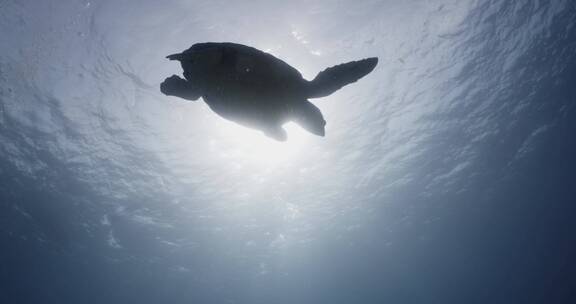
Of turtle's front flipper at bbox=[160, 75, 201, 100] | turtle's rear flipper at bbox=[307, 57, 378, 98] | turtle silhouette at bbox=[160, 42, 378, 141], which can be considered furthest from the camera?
turtle's front flipper at bbox=[160, 75, 201, 100]

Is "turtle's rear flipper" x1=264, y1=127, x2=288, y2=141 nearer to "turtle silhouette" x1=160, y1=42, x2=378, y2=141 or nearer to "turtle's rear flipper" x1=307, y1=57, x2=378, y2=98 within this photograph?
"turtle silhouette" x1=160, y1=42, x2=378, y2=141

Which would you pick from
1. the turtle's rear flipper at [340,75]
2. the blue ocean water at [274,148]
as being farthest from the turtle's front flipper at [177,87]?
the blue ocean water at [274,148]

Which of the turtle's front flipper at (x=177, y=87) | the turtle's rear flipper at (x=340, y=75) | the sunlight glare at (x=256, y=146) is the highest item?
the sunlight glare at (x=256, y=146)

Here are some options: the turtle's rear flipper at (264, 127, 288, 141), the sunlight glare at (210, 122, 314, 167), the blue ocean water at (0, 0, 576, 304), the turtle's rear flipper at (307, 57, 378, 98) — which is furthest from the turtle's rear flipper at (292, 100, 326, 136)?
the sunlight glare at (210, 122, 314, 167)

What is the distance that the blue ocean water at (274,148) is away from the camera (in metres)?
10.3

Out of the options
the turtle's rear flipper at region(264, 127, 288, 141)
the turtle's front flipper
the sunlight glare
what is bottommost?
the turtle's rear flipper at region(264, 127, 288, 141)

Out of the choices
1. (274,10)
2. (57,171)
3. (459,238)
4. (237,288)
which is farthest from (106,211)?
(459,238)

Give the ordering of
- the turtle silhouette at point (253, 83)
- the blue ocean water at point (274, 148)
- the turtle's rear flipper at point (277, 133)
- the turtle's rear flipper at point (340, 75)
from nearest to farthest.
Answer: the turtle's rear flipper at point (340, 75)
the turtle silhouette at point (253, 83)
the turtle's rear flipper at point (277, 133)
the blue ocean water at point (274, 148)

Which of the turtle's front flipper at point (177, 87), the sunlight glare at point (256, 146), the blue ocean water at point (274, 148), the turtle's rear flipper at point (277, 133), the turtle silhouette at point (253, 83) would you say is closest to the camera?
the turtle silhouette at point (253, 83)

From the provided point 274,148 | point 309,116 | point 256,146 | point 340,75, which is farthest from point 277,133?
point 274,148

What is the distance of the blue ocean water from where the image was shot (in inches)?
405

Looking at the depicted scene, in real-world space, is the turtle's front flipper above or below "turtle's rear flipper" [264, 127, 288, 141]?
above

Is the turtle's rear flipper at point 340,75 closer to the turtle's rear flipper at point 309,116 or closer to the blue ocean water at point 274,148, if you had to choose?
the turtle's rear flipper at point 309,116

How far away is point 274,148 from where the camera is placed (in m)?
16.0
